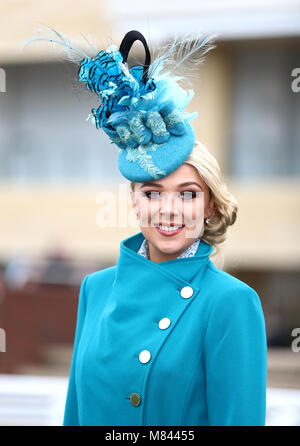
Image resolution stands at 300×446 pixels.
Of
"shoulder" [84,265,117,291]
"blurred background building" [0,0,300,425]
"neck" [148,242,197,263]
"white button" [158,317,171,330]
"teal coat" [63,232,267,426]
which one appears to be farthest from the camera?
"blurred background building" [0,0,300,425]

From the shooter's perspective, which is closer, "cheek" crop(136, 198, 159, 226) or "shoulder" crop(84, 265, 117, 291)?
"cheek" crop(136, 198, 159, 226)

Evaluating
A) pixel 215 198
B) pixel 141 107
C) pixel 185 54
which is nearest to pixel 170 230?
pixel 215 198

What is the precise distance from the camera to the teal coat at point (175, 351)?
6.32 feet

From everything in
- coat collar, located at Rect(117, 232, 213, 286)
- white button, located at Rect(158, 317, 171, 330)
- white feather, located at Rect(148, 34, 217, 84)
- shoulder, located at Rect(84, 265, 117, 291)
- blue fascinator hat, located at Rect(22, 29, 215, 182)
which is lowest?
white button, located at Rect(158, 317, 171, 330)

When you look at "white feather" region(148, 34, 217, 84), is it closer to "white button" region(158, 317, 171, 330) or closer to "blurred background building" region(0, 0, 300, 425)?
"white button" region(158, 317, 171, 330)

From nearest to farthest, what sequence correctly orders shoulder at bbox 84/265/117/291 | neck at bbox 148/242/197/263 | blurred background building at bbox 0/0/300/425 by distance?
neck at bbox 148/242/197/263 < shoulder at bbox 84/265/117/291 < blurred background building at bbox 0/0/300/425

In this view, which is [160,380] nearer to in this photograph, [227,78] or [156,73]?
[156,73]

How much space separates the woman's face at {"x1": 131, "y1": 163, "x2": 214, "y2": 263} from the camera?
6.79 ft

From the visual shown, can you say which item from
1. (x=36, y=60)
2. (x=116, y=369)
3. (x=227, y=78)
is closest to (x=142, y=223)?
(x=116, y=369)

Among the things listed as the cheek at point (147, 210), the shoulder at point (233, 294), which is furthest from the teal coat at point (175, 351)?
the cheek at point (147, 210)

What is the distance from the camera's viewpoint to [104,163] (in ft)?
38.9

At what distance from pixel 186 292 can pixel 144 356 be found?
0.23 m

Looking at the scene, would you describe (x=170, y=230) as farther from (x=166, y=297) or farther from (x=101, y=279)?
(x=101, y=279)

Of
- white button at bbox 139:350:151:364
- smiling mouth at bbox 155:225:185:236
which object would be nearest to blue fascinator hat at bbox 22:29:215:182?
smiling mouth at bbox 155:225:185:236
